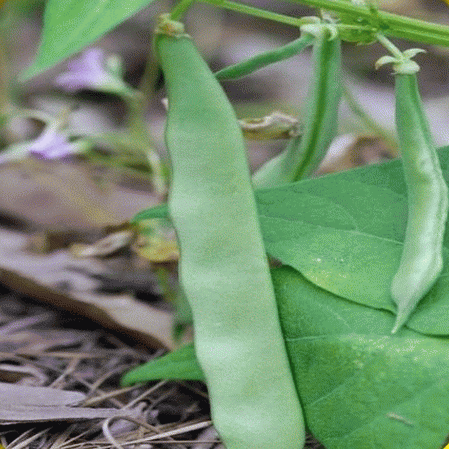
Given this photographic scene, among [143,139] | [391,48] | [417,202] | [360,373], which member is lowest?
[143,139]

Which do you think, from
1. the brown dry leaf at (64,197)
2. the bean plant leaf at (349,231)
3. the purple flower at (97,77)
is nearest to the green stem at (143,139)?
the purple flower at (97,77)

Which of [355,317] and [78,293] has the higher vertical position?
[355,317]

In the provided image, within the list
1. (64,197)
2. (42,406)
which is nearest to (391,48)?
(42,406)

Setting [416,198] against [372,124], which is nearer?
[416,198]

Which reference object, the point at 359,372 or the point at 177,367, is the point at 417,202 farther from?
the point at 177,367

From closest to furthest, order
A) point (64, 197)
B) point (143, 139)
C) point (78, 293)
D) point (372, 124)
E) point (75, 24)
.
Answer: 1. point (75, 24)
2. point (78, 293)
3. point (372, 124)
4. point (143, 139)
5. point (64, 197)
